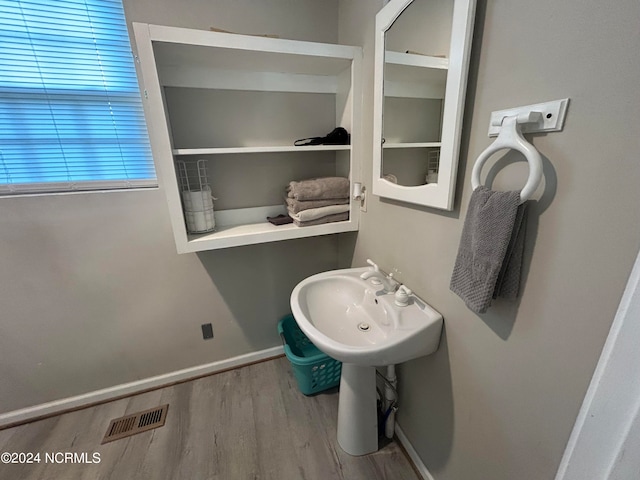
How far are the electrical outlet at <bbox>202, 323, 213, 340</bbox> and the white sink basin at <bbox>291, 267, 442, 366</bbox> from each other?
0.86 meters

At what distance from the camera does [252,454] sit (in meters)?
1.31

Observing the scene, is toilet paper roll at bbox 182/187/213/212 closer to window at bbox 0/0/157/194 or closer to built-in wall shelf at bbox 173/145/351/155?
built-in wall shelf at bbox 173/145/351/155

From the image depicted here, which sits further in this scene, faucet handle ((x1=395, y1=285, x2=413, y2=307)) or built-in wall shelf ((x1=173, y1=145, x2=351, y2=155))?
built-in wall shelf ((x1=173, y1=145, x2=351, y2=155))

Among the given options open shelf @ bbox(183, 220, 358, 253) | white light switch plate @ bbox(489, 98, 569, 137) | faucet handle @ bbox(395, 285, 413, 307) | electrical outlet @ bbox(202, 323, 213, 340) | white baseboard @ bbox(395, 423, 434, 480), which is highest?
white light switch plate @ bbox(489, 98, 569, 137)

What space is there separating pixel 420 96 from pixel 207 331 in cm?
176

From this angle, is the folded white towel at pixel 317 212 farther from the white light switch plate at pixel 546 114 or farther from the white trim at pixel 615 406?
the white trim at pixel 615 406

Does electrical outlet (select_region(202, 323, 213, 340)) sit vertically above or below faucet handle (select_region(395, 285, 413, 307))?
below

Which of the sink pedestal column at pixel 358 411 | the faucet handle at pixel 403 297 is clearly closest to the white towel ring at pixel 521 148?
the faucet handle at pixel 403 297

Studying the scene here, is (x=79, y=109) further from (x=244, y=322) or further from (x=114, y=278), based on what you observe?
(x=244, y=322)

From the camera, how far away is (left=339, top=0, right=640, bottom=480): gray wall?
49cm

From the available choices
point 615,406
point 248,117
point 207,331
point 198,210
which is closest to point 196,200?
point 198,210

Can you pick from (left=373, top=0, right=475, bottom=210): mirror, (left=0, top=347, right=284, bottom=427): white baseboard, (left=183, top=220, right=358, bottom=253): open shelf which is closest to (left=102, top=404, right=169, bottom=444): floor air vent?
(left=0, top=347, right=284, bottom=427): white baseboard

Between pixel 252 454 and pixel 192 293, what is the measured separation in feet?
3.03

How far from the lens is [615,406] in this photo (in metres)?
0.52
